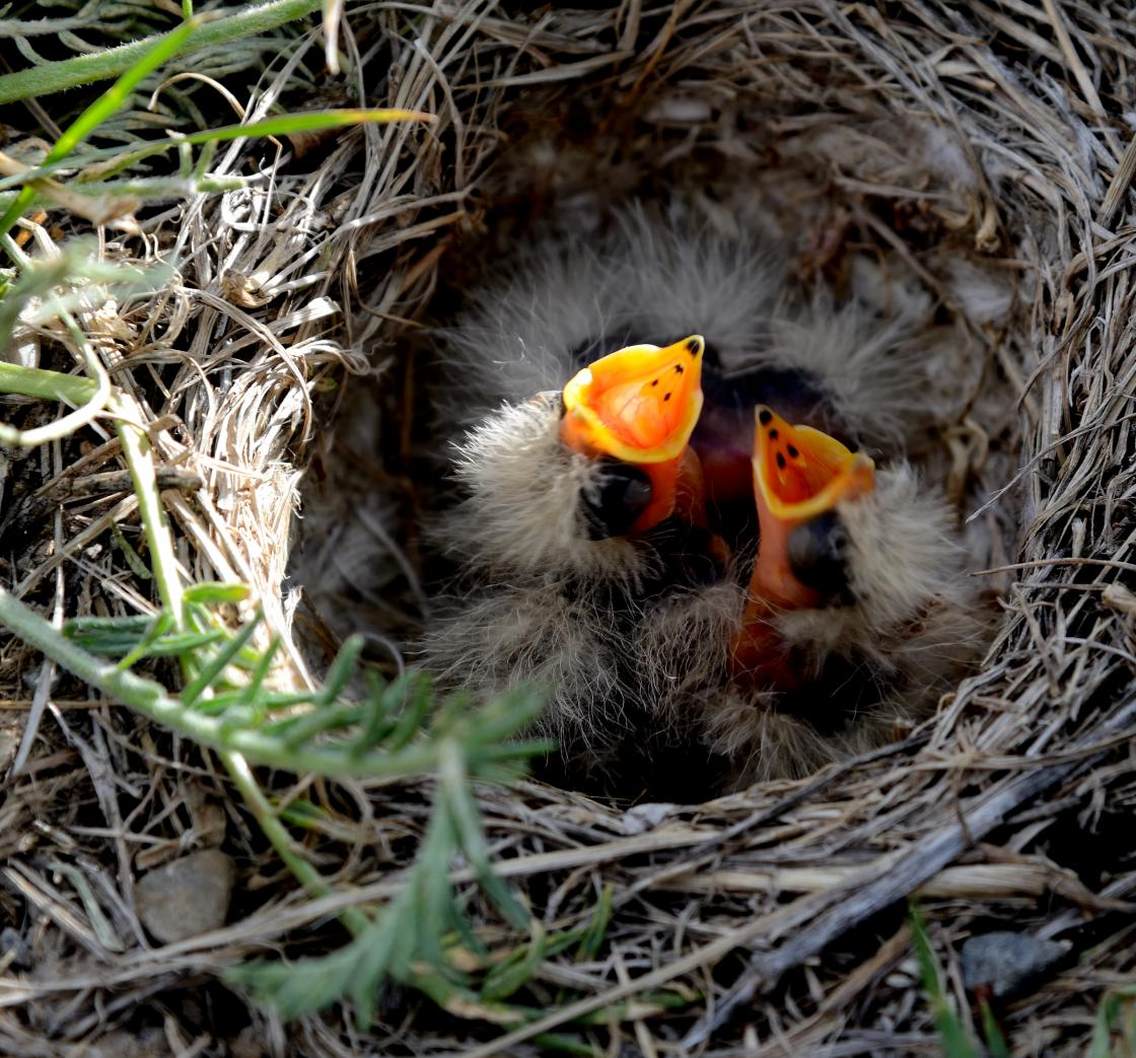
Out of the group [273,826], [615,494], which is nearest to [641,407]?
[615,494]

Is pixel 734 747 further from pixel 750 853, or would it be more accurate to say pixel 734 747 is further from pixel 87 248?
pixel 87 248

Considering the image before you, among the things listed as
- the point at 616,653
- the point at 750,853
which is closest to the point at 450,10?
the point at 616,653

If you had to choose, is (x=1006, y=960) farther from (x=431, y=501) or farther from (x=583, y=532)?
(x=431, y=501)

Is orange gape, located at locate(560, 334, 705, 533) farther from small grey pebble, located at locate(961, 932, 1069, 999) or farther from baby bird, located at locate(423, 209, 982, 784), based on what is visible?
small grey pebble, located at locate(961, 932, 1069, 999)

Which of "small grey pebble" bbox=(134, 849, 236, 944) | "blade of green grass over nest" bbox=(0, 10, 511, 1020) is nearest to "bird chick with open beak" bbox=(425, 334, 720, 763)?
"blade of green grass over nest" bbox=(0, 10, 511, 1020)

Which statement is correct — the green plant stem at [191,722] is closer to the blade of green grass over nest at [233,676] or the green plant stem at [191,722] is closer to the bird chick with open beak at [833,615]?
the blade of green grass over nest at [233,676]

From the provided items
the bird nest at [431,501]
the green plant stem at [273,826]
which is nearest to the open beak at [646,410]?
the bird nest at [431,501]
